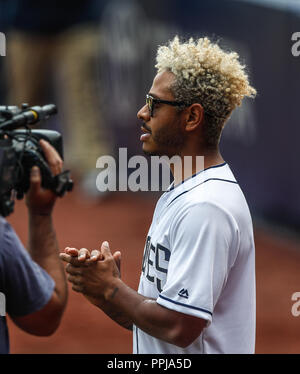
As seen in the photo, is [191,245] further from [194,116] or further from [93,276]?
[194,116]

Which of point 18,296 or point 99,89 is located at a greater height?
point 99,89

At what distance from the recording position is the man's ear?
2.54m

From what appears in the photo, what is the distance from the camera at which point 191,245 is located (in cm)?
231

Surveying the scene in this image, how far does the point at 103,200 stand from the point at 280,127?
17.1ft

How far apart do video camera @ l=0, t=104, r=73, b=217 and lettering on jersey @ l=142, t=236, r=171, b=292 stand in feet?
1.60

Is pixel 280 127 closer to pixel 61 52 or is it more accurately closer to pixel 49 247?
pixel 49 247

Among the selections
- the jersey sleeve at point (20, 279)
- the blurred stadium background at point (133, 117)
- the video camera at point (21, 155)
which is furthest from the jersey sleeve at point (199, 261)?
the blurred stadium background at point (133, 117)

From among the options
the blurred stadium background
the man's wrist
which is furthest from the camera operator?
the blurred stadium background

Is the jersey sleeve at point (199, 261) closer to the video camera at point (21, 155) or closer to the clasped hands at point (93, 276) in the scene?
the clasped hands at point (93, 276)

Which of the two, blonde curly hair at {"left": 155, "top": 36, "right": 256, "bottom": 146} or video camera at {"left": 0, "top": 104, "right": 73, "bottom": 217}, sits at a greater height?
blonde curly hair at {"left": 155, "top": 36, "right": 256, "bottom": 146}

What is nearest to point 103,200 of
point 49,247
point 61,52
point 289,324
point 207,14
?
point 207,14

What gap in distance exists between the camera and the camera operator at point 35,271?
7.98 feet

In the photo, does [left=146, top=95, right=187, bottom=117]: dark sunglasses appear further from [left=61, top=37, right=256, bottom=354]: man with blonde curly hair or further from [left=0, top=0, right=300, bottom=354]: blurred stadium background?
[left=0, top=0, right=300, bottom=354]: blurred stadium background
